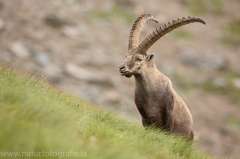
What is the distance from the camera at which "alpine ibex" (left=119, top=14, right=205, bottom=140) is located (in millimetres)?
10773

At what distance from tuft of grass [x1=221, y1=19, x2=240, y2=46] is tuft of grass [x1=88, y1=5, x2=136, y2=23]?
8323 millimetres

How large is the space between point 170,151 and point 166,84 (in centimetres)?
290

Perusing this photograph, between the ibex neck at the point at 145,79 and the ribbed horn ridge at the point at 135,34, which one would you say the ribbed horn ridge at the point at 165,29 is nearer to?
the ribbed horn ridge at the point at 135,34

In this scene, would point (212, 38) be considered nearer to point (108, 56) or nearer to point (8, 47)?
point (108, 56)

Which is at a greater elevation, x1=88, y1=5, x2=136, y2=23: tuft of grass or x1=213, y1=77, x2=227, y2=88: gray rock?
x1=88, y1=5, x2=136, y2=23: tuft of grass

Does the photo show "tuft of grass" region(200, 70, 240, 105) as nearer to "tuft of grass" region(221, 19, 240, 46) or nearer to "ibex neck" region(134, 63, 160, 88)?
"tuft of grass" region(221, 19, 240, 46)

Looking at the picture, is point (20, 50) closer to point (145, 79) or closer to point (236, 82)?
point (236, 82)

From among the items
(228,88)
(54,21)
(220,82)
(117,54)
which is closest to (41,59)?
(54,21)

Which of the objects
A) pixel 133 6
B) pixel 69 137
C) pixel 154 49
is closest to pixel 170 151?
pixel 69 137

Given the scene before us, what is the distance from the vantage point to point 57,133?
6.16m

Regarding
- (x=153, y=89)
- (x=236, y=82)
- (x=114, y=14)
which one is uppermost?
(x=114, y=14)

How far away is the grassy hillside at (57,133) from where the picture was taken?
18.2 feet

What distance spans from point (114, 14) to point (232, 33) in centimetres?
1088

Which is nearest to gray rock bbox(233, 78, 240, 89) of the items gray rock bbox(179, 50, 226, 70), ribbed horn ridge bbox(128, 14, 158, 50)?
gray rock bbox(179, 50, 226, 70)
